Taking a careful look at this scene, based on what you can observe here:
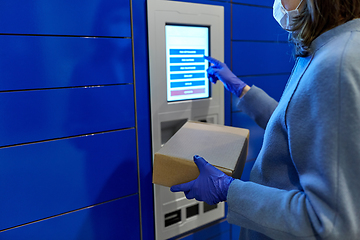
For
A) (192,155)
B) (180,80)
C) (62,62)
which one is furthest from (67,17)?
(192,155)

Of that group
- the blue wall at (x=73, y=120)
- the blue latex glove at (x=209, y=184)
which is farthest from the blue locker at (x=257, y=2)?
the blue latex glove at (x=209, y=184)

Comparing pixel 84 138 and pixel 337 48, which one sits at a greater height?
pixel 337 48

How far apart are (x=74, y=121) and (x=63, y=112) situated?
2.6 inches

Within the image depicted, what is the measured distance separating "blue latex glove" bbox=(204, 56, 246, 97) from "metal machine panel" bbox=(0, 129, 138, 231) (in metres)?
0.63

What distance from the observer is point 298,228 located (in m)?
0.79

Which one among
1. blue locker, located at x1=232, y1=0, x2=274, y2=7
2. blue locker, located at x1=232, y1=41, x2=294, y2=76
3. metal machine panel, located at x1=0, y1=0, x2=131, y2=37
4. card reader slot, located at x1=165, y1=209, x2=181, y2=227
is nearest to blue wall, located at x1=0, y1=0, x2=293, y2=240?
metal machine panel, located at x1=0, y1=0, x2=131, y2=37

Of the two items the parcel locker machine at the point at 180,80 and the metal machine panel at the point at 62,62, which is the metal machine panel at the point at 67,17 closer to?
the metal machine panel at the point at 62,62

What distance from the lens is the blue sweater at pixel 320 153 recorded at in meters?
0.73

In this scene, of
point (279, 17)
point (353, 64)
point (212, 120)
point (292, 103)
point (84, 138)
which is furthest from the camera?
point (212, 120)

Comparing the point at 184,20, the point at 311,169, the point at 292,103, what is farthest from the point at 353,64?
the point at 184,20

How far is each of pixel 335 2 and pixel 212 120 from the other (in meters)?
1.17

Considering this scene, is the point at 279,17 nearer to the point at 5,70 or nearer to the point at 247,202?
the point at 247,202

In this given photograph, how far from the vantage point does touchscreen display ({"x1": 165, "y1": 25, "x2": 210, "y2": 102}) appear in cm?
164

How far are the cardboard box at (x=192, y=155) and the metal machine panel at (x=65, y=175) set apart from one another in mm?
402
